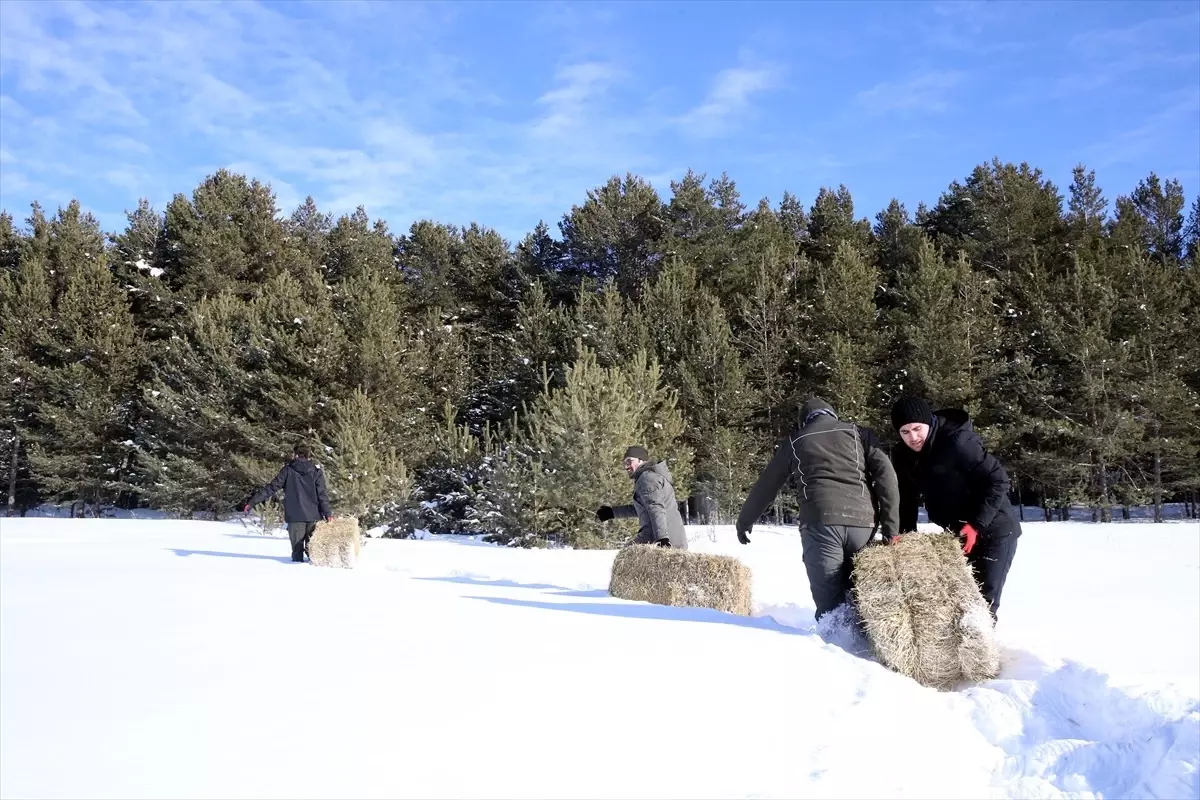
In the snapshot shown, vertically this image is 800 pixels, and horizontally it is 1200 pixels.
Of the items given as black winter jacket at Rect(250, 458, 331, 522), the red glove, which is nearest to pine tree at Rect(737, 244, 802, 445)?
black winter jacket at Rect(250, 458, 331, 522)

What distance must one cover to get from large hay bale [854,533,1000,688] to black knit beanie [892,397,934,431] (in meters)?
0.88

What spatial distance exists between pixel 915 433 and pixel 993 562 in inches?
36.2

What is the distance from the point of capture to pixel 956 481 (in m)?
5.23

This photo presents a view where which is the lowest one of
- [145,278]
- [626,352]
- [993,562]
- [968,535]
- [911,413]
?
[993,562]

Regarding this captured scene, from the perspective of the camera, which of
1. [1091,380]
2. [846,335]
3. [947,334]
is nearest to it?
[1091,380]

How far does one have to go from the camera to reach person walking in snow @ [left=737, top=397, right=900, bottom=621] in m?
5.04

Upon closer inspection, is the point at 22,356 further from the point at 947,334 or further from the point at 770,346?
the point at 947,334

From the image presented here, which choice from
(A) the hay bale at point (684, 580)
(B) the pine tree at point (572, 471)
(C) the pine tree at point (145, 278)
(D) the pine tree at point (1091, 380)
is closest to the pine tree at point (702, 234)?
(D) the pine tree at point (1091, 380)

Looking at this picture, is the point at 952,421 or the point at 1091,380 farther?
the point at 1091,380

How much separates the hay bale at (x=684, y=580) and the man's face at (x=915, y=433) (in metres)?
2.06

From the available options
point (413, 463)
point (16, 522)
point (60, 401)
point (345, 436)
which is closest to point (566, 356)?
point (413, 463)

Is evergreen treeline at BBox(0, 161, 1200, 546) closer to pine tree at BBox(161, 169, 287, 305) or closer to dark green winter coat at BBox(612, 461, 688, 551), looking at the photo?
pine tree at BBox(161, 169, 287, 305)

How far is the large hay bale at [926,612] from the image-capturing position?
14.3 ft

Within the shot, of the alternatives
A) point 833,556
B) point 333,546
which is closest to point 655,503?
point 833,556
